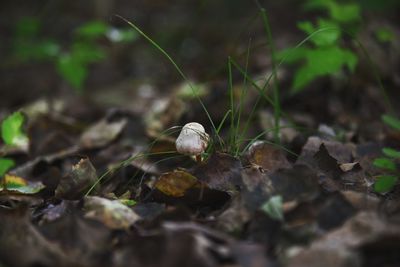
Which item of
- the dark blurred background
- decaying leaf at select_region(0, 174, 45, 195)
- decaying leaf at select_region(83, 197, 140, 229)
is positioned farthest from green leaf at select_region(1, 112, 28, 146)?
the dark blurred background

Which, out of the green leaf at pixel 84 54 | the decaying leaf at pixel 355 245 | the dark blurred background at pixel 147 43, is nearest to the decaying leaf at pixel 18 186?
the decaying leaf at pixel 355 245

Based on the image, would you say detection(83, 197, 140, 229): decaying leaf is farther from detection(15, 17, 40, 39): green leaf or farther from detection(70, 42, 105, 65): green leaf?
detection(15, 17, 40, 39): green leaf

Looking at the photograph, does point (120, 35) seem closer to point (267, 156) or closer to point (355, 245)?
point (267, 156)

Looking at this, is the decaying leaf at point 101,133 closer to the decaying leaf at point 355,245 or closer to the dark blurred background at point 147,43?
the dark blurred background at point 147,43

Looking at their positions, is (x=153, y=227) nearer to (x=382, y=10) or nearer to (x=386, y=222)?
(x=386, y=222)

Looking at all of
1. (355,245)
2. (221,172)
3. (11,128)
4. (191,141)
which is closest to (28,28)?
(11,128)
